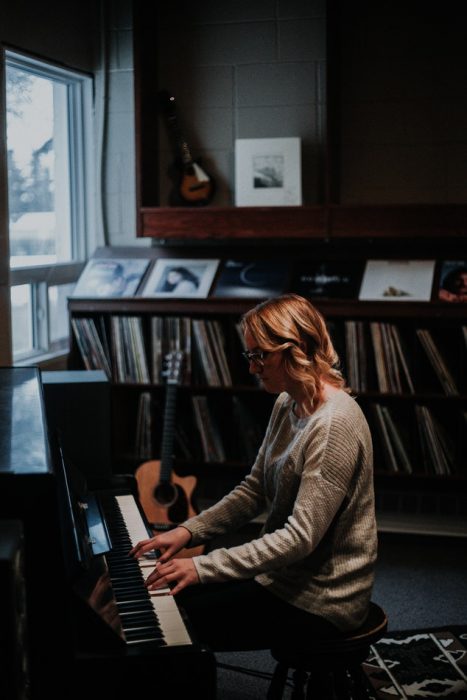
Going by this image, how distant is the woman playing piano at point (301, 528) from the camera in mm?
1880

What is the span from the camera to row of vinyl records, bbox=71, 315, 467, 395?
3.79 m

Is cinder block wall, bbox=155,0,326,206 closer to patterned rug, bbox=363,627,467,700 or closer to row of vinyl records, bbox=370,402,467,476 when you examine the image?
row of vinyl records, bbox=370,402,467,476

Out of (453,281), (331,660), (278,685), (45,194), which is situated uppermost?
(45,194)

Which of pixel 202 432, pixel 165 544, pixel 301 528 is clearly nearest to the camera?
pixel 301 528

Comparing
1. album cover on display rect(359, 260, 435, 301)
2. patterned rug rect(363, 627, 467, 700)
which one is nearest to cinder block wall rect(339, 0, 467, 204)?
album cover on display rect(359, 260, 435, 301)

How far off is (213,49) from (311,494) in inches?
109

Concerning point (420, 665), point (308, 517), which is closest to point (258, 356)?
point (308, 517)

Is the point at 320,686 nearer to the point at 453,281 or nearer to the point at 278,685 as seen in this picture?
the point at 278,685

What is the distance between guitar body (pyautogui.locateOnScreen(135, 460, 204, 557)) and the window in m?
0.72

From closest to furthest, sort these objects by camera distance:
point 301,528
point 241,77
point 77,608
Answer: point 77,608 < point 301,528 < point 241,77

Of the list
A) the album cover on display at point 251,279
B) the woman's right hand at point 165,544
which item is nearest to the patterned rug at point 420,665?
the woman's right hand at point 165,544

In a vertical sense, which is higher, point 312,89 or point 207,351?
point 312,89

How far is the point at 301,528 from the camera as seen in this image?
1.87 m

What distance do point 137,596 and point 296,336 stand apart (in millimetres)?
620
